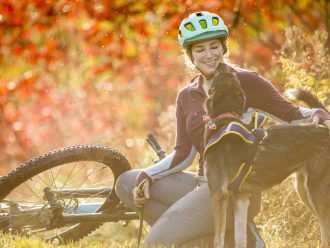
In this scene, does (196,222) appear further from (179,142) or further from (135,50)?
(135,50)

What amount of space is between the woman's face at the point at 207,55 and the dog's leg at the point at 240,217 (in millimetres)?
823

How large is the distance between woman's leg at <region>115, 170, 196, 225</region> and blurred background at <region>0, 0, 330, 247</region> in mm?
817

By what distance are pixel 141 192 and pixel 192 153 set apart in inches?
18.1

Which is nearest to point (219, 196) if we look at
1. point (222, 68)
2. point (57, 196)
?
point (222, 68)

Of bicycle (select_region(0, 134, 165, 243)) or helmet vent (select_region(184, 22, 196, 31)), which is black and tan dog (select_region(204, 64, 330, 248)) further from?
bicycle (select_region(0, 134, 165, 243))

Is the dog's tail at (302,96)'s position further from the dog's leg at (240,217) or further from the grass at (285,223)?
the grass at (285,223)

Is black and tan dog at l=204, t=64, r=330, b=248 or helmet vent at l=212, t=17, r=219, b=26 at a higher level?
helmet vent at l=212, t=17, r=219, b=26

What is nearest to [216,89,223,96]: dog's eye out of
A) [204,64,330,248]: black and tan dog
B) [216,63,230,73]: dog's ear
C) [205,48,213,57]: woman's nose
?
[204,64,330,248]: black and tan dog

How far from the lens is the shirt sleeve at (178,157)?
4.95 meters

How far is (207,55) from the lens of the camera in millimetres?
4453

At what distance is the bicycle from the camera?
504 centimetres

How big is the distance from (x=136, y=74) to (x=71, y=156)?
5683 millimetres

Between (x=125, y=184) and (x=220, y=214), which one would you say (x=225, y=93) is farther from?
(x=125, y=184)

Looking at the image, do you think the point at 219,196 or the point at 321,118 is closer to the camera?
the point at 219,196
